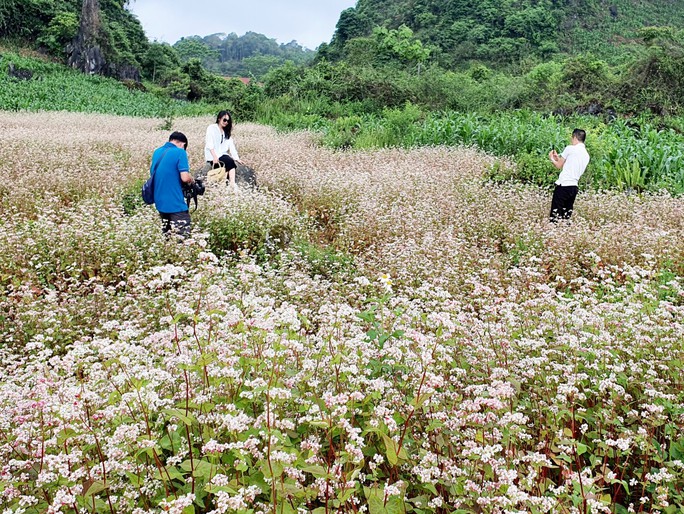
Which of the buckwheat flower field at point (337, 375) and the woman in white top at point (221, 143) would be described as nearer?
the buckwheat flower field at point (337, 375)

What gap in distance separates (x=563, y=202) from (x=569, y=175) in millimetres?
469

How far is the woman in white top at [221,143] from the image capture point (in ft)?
28.7

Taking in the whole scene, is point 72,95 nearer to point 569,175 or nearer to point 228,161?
point 228,161

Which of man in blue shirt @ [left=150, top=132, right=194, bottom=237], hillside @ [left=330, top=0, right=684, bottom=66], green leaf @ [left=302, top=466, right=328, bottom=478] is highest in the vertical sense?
hillside @ [left=330, top=0, right=684, bottom=66]

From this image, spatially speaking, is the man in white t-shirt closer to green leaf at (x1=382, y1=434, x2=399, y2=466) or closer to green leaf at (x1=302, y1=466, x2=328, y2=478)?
green leaf at (x1=382, y1=434, x2=399, y2=466)

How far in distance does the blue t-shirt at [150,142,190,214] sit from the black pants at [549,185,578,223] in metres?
5.90

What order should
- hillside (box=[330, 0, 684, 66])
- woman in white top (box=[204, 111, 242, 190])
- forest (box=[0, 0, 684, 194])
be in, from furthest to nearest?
hillside (box=[330, 0, 684, 66])
forest (box=[0, 0, 684, 194])
woman in white top (box=[204, 111, 242, 190])

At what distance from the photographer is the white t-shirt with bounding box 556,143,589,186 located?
27.6 ft

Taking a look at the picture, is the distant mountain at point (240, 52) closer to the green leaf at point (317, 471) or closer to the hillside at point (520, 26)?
the hillside at point (520, 26)

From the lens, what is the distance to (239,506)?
162cm

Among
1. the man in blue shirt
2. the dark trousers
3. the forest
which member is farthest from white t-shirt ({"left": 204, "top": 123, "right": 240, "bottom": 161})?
the forest

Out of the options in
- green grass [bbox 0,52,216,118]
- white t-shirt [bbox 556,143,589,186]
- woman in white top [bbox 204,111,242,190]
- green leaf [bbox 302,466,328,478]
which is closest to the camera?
green leaf [bbox 302,466,328,478]

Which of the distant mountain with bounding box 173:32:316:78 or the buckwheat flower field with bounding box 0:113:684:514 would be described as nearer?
the buckwheat flower field with bounding box 0:113:684:514

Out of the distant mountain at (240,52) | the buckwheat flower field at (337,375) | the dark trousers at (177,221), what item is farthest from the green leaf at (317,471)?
the distant mountain at (240,52)
